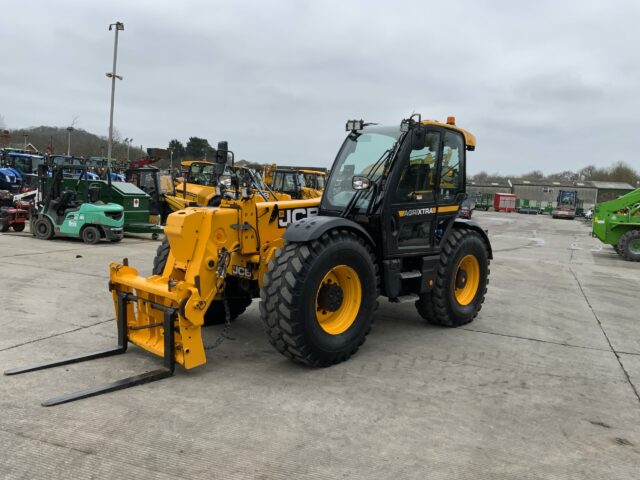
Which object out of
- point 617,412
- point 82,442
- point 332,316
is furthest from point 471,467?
point 82,442

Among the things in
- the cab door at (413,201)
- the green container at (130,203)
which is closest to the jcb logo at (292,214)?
the cab door at (413,201)

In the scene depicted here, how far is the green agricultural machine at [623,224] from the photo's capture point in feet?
49.0

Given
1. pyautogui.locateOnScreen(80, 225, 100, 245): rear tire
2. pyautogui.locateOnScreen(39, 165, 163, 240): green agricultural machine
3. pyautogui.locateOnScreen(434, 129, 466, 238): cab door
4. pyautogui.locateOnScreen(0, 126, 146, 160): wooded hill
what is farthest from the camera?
pyautogui.locateOnScreen(0, 126, 146, 160): wooded hill

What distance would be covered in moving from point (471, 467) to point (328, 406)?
3.61 ft

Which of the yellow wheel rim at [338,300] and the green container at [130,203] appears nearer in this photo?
the yellow wheel rim at [338,300]

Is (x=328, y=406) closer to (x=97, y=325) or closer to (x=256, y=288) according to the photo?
(x=256, y=288)

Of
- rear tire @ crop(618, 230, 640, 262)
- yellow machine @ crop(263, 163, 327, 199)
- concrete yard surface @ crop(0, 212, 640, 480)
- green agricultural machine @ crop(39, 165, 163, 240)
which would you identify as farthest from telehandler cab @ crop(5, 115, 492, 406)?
yellow machine @ crop(263, 163, 327, 199)

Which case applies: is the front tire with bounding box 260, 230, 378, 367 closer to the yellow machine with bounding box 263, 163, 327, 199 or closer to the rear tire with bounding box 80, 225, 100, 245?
the rear tire with bounding box 80, 225, 100, 245

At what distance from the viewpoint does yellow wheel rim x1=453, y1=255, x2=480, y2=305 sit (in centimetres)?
617

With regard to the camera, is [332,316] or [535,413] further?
[332,316]

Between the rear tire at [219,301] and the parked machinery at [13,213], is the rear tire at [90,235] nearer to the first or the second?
the parked machinery at [13,213]

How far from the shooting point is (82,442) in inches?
119

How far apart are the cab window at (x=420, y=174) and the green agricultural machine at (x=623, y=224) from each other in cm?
1204

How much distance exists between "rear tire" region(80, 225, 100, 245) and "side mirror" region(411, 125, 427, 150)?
977cm
